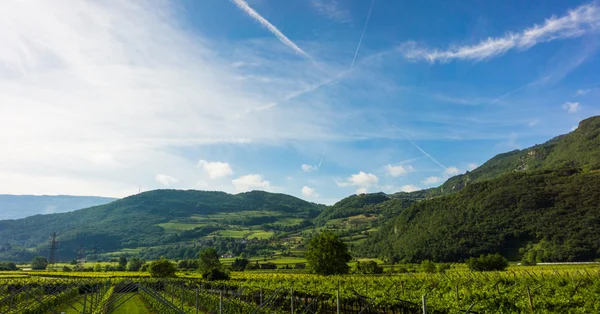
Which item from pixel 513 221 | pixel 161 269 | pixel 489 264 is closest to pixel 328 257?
pixel 489 264

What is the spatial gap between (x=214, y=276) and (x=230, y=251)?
128 metres

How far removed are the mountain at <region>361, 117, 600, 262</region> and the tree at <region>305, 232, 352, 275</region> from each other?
49501mm

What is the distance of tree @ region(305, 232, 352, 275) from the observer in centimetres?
6706

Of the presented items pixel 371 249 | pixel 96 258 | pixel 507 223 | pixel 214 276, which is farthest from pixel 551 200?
pixel 96 258

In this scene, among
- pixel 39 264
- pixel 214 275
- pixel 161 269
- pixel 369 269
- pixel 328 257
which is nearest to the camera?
pixel 214 275

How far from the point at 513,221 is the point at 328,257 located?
75.7 m

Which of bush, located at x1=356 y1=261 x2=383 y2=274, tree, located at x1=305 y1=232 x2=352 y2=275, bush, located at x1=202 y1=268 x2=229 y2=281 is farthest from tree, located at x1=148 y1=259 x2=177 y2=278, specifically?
bush, located at x1=356 y1=261 x2=383 y2=274

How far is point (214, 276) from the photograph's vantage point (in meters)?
55.8

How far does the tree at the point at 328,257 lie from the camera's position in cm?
6706

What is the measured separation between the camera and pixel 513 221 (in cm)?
11150

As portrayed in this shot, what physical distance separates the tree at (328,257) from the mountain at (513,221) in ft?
162

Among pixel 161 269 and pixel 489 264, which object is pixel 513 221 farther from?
pixel 161 269

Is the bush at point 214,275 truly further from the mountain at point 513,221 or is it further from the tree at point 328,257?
the mountain at point 513,221

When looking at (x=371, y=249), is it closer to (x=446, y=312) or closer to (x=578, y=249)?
(x=578, y=249)
